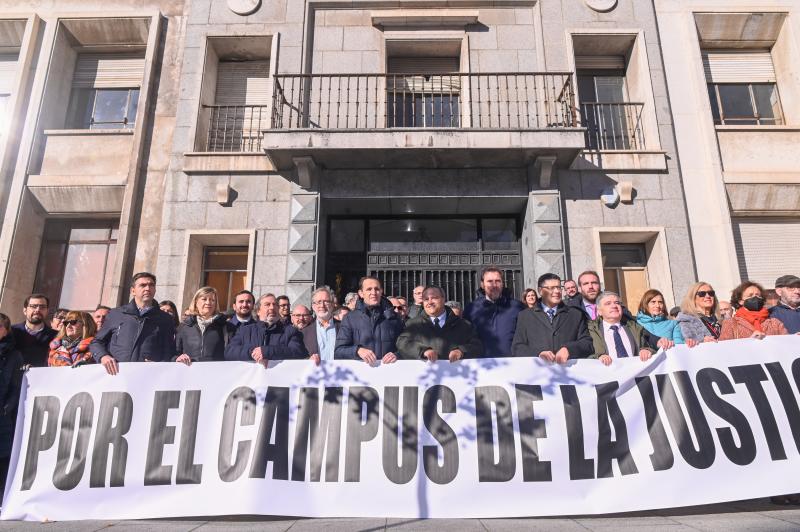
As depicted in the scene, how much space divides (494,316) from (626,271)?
507cm

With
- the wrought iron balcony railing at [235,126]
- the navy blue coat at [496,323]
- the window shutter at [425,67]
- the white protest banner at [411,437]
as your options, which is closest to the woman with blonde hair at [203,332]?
the white protest banner at [411,437]

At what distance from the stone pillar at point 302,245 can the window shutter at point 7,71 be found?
6.94 metres

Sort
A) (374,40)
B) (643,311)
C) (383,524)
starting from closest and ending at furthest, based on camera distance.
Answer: (383,524)
(643,311)
(374,40)

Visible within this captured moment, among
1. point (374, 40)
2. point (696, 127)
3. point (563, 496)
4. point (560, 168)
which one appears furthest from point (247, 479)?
point (696, 127)

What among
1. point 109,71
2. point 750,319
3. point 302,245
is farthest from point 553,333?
point 109,71

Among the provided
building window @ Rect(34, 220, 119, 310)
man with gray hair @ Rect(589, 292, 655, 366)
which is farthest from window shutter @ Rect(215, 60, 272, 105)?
man with gray hair @ Rect(589, 292, 655, 366)

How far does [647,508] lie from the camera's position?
10.3 ft

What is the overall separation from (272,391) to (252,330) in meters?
0.66

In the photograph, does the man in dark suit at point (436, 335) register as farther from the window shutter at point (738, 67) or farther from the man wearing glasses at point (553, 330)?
the window shutter at point (738, 67)

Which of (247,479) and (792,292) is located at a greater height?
(792,292)

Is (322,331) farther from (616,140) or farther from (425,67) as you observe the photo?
(616,140)

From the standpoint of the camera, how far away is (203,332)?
13.6 ft

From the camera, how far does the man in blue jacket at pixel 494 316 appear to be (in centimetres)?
448

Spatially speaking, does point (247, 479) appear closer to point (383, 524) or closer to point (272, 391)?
point (272, 391)
